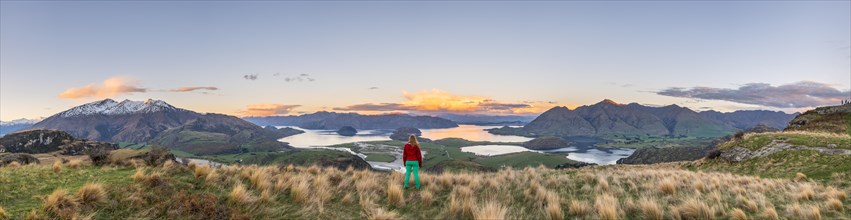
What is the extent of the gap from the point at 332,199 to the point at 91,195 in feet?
20.7

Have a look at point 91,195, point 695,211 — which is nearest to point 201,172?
point 91,195

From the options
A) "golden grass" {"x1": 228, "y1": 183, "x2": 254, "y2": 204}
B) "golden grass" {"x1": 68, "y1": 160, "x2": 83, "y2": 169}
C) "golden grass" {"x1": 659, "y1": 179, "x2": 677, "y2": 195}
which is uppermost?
"golden grass" {"x1": 68, "y1": 160, "x2": 83, "y2": 169}

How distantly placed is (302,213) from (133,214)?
412cm

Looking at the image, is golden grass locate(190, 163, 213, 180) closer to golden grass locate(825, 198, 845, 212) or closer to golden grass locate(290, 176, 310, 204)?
golden grass locate(290, 176, 310, 204)

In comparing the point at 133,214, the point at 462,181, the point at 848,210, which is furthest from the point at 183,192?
the point at 848,210

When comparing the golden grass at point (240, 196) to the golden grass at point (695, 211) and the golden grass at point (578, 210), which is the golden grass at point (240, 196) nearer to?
the golden grass at point (578, 210)

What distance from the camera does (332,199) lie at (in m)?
13.0

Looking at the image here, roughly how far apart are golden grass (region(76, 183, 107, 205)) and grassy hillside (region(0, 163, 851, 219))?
0.03m

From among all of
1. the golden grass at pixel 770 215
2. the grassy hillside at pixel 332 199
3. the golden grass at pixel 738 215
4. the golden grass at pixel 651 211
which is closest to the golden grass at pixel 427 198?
the grassy hillside at pixel 332 199

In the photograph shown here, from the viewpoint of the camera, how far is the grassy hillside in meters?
10.2

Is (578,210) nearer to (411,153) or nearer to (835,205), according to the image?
(411,153)

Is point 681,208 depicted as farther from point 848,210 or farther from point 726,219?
point 848,210

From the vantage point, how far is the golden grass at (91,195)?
391 inches

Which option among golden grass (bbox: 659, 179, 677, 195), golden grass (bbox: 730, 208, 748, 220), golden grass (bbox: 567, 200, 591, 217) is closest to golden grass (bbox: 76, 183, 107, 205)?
golden grass (bbox: 567, 200, 591, 217)
